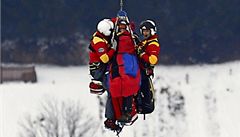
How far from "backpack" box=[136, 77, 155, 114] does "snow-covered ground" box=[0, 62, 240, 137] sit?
35.1ft

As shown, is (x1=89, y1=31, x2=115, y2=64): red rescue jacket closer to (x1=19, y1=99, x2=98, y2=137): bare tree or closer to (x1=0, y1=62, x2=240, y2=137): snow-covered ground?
(x1=0, y1=62, x2=240, y2=137): snow-covered ground

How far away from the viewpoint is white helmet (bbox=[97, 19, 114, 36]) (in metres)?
3.94

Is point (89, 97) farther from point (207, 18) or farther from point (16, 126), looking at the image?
point (207, 18)

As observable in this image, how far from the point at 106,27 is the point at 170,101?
13.1 metres

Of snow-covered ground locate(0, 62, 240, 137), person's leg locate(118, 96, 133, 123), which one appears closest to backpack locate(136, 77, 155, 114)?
person's leg locate(118, 96, 133, 123)

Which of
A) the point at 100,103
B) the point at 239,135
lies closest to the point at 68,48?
the point at 100,103

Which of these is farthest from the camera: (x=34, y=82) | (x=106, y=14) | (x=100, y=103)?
(x=106, y=14)

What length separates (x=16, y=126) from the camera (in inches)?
643

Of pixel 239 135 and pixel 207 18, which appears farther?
pixel 207 18

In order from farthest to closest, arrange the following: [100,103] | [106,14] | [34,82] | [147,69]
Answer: [106,14] → [34,82] → [100,103] → [147,69]

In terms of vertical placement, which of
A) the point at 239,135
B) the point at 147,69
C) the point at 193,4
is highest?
the point at 193,4

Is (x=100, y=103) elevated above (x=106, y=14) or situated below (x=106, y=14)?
below

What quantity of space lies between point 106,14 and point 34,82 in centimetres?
388

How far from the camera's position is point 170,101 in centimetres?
1692
